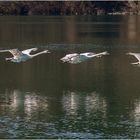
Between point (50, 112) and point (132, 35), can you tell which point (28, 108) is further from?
point (132, 35)

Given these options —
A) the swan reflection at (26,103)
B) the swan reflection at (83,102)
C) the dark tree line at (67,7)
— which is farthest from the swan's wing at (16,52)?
the dark tree line at (67,7)

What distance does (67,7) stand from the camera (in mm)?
133375

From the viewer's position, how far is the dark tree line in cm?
13025

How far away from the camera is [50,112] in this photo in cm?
3372

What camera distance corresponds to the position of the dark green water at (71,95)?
30297mm

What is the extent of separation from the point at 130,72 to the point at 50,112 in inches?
545

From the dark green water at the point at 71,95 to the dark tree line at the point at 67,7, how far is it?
65.0 meters

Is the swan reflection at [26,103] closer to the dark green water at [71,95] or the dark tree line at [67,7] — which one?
the dark green water at [71,95]

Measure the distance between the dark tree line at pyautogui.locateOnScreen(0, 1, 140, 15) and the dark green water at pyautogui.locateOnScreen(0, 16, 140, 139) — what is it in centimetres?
6499

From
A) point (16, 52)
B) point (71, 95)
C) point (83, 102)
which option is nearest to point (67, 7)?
point (71, 95)

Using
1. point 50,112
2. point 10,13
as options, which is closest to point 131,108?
point 50,112

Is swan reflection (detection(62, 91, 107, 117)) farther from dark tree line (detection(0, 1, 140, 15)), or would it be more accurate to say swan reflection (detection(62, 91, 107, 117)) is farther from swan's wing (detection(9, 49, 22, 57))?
dark tree line (detection(0, 1, 140, 15))

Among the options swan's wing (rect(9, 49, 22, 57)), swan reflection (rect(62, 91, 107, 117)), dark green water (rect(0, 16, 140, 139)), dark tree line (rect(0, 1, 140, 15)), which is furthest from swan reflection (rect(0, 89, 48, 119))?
dark tree line (rect(0, 1, 140, 15))

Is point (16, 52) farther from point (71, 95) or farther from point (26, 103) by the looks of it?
point (71, 95)
